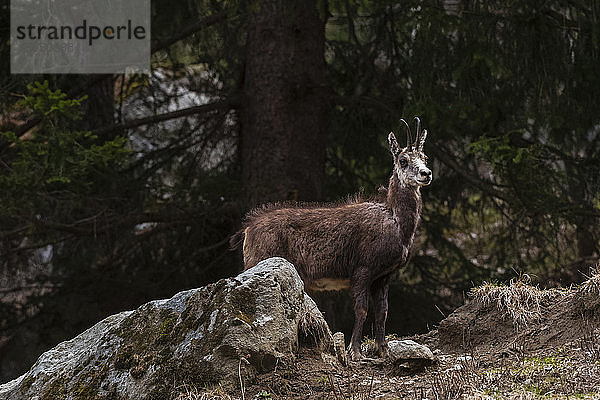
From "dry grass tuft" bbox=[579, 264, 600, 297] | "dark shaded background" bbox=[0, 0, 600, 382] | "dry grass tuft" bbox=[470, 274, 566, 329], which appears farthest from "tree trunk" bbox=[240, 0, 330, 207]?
"dry grass tuft" bbox=[579, 264, 600, 297]

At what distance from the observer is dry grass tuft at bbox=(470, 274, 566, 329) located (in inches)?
304

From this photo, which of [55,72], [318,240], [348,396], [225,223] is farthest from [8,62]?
[348,396]

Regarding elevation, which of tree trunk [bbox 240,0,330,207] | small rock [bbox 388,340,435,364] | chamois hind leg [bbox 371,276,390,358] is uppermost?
tree trunk [bbox 240,0,330,207]

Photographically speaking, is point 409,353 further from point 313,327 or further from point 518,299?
point 518,299

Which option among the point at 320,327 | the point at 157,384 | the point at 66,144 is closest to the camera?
the point at 157,384

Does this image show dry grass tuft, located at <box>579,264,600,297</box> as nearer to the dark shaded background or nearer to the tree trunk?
the dark shaded background

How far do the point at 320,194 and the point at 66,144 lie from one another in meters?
3.67

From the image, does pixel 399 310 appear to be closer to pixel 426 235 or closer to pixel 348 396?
pixel 426 235

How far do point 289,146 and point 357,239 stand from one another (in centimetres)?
445

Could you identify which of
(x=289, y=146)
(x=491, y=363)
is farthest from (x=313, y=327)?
(x=289, y=146)

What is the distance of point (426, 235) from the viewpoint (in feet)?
47.2

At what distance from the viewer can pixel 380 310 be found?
7.43 metres

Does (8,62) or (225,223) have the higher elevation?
(8,62)

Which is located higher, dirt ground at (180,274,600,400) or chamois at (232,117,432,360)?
chamois at (232,117,432,360)
